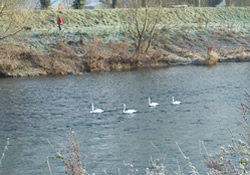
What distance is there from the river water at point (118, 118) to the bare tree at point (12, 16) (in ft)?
15.1

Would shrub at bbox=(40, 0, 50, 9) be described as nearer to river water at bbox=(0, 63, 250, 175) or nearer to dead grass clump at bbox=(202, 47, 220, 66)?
→ river water at bbox=(0, 63, 250, 175)

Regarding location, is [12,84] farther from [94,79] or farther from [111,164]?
[111,164]

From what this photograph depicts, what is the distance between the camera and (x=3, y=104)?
22703mm

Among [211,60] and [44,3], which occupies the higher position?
[44,3]

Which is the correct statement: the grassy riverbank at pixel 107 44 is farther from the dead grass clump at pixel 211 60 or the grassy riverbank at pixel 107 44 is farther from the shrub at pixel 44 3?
the shrub at pixel 44 3

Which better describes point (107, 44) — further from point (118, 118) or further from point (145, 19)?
point (118, 118)

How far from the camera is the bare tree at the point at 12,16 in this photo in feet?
107

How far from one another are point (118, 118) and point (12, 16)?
17.7m

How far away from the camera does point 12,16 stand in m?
33.0

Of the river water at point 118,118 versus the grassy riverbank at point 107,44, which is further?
the grassy riverbank at point 107,44

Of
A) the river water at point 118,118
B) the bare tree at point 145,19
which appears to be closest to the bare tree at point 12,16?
the river water at point 118,118

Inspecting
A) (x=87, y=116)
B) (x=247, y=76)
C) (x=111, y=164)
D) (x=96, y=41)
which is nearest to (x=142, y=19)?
(x=96, y=41)

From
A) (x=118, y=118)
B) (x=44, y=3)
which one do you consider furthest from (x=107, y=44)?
(x=118, y=118)

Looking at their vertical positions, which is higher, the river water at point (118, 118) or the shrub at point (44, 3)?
the shrub at point (44, 3)
